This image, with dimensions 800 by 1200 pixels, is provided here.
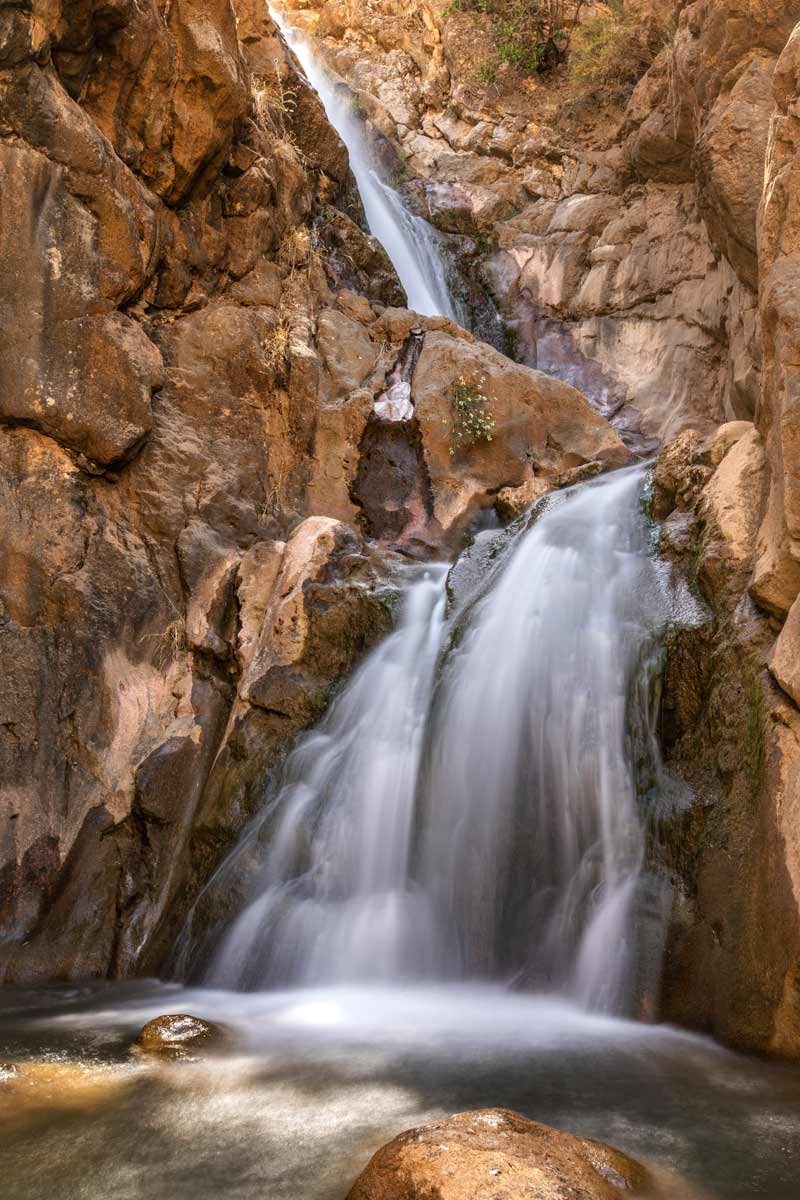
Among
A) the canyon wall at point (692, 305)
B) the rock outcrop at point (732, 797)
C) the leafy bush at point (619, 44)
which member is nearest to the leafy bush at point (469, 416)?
the canyon wall at point (692, 305)

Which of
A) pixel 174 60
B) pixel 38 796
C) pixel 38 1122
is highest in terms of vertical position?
pixel 174 60

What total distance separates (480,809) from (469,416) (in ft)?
18.1

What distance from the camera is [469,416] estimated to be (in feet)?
32.9

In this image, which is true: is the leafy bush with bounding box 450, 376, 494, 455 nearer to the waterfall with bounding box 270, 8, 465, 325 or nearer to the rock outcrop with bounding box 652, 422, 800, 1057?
the waterfall with bounding box 270, 8, 465, 325

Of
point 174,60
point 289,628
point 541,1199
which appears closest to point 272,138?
point 174,60

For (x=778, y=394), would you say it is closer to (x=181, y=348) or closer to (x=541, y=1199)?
(x=541, y=1199)

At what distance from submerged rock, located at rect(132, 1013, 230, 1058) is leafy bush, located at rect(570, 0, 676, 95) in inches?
615

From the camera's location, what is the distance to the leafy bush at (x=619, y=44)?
46.4 feet

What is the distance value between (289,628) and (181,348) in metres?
3.42

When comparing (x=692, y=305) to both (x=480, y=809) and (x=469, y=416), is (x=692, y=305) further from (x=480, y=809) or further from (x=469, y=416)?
(x=480, y=809)

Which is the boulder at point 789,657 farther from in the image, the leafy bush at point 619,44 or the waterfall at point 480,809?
the leafy bush at point 619,44

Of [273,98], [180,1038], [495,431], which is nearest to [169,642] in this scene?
[180,1038]

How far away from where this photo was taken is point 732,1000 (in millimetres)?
4102

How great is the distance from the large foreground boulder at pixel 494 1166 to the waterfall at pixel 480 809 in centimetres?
200
